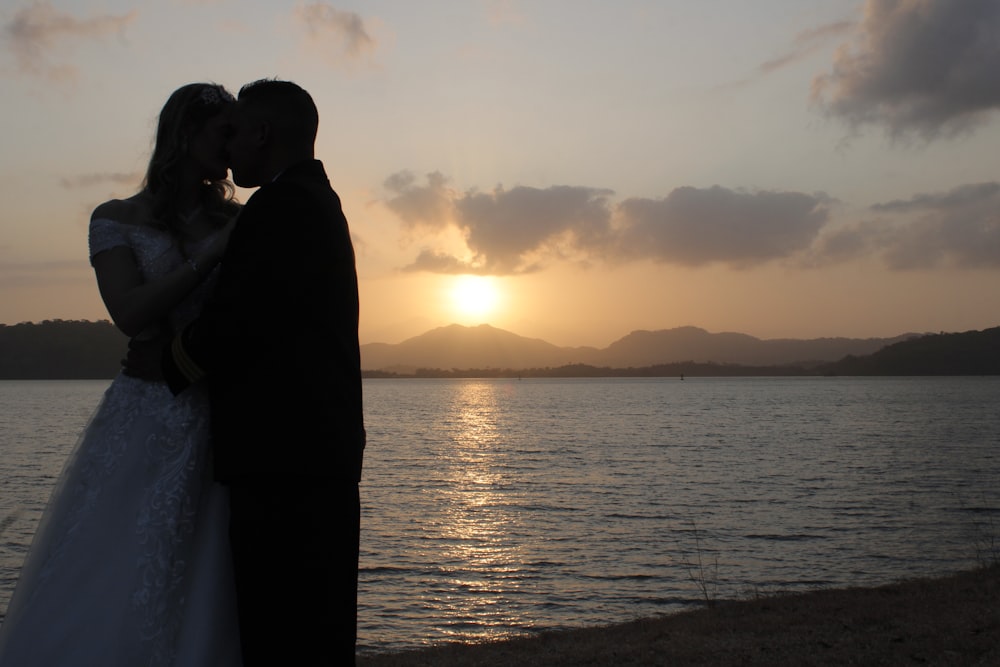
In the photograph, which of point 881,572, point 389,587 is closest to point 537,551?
point 389,587

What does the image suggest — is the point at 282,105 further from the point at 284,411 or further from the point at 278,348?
the point at 284,411

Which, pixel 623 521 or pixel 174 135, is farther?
pixel 623 521

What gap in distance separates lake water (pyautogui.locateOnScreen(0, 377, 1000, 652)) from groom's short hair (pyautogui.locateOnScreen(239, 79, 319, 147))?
12106 millimetres

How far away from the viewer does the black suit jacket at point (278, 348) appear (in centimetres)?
256

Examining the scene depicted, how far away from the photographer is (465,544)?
2347 cm

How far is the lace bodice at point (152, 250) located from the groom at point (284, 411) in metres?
0.36

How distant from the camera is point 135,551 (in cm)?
290

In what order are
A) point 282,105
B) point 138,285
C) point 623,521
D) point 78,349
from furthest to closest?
1. point 78,349
2. point 623,521
3. point 138,285
4. point 282,105

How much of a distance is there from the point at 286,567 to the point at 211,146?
5.10 feet

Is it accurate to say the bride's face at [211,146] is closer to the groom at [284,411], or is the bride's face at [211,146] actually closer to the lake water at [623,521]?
the groom at [284,411]

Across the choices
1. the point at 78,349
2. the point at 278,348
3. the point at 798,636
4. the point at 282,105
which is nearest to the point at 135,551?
the point at 278,348

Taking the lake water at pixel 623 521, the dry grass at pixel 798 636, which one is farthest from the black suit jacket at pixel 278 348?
the lake water at pixel 623 521

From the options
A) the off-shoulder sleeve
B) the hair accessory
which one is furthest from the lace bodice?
the hair accessory

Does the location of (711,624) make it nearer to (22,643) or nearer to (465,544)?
(22,643)
